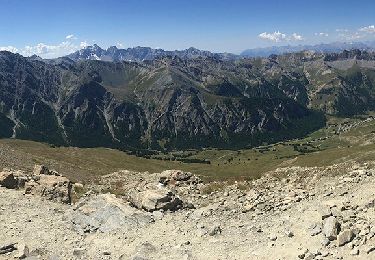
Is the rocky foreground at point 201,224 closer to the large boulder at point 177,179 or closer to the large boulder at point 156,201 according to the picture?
the large boulder at point 156,201

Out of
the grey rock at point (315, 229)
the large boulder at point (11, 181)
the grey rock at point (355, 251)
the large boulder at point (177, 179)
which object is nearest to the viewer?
the grey rock at point (355, 251)

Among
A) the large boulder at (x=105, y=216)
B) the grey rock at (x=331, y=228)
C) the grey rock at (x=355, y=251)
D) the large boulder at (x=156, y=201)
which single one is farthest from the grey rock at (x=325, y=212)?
the large boulder at (x=105, y=216)

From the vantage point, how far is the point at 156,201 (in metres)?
30.1

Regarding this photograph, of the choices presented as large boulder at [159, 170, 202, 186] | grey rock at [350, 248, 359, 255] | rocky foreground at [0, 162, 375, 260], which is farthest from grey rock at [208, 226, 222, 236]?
large boulder at [159, 170, 202, 186]

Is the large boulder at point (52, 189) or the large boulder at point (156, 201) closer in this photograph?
the large boulder at point (156, 201)

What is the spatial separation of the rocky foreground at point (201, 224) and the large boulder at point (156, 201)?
7 cm

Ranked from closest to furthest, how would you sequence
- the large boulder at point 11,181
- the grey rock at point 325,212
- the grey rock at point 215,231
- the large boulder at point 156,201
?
1. the grey rock at point 325,212
2. the grey rock at point 215,231
3. the large boulder at point 156,201
4. the large boulder at point 11,181

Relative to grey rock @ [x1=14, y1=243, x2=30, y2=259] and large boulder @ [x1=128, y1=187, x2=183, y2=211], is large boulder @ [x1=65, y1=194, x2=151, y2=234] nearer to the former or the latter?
large boulder @ [x1=128, y1=187, x2=183, y2=211]

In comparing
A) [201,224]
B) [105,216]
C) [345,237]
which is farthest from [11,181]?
[345,237]

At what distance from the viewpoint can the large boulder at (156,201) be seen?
98.5ft

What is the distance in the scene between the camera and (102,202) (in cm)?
3048

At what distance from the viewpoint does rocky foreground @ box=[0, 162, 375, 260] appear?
20.7m

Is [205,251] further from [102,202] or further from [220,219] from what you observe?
[102,202]

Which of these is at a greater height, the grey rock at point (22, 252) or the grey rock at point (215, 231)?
the grey rock at point (215, 231)
